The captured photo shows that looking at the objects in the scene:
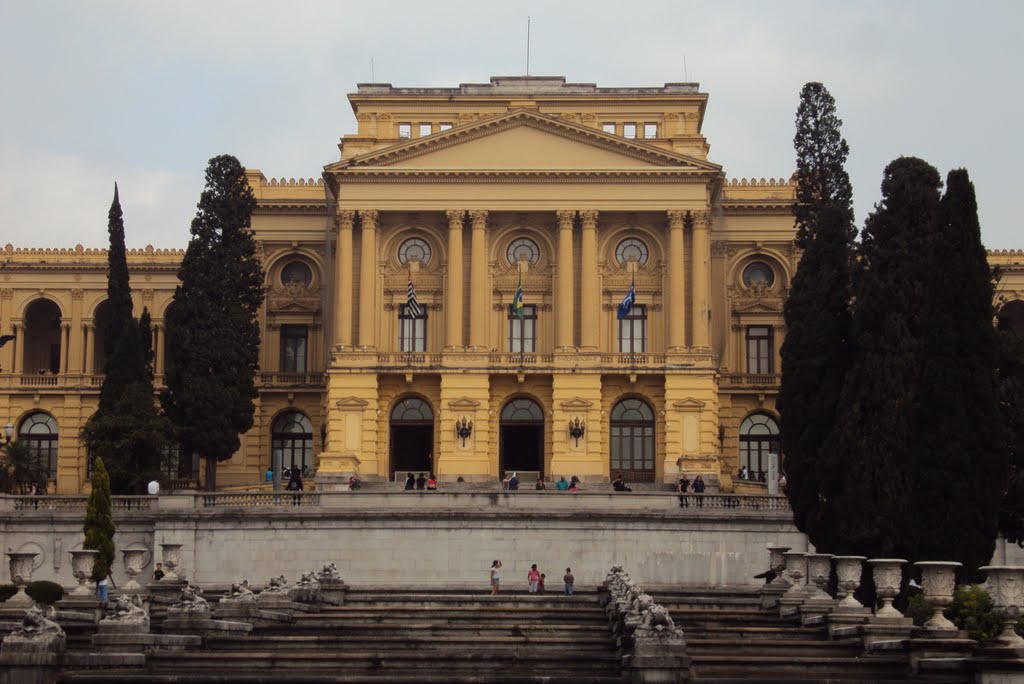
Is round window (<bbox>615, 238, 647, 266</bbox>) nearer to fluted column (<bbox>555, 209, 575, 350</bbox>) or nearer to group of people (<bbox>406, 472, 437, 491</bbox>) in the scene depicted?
fluted column (<bbox>555, 209, 575, 350</bbox>)

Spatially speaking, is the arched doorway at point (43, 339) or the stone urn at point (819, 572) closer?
the stone urn at point (819, 572)

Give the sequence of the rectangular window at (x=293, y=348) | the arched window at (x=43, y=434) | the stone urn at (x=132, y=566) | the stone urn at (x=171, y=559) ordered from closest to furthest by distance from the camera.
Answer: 1. the stone urn at (x=132, y=566)
2. the stone urn at (x=171, y=559)
3. the rectangular window at (x=293, y=348)
4. the arched window at (x=43, y=434)

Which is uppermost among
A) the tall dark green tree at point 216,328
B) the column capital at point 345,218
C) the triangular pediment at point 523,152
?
the triangular pediment at point 523,152

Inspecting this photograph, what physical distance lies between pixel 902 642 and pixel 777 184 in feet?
153

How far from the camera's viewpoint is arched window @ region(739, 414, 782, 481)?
73375mm

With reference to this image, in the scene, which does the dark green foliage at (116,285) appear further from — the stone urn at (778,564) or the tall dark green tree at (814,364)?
the stone urn at (778,564)

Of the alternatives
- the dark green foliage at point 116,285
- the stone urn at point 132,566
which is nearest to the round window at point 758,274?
the dark green foliage at point 116,285

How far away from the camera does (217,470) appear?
72.9 meters

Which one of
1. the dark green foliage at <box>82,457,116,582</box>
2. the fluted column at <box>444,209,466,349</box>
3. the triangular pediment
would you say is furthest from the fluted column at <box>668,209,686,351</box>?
the dark green foliage at <box>82,457,116,582</box>

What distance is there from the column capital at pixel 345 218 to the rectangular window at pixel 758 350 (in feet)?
56.4

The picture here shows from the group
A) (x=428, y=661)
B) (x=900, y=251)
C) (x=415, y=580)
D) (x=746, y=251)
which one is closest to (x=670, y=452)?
(x=746, y=251)

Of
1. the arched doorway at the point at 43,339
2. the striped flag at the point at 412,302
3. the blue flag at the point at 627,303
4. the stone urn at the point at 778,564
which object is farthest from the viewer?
the arched doorway at the point at 43,339

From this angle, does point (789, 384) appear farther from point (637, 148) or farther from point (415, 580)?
point (637, 148)

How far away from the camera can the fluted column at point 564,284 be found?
70.8m
